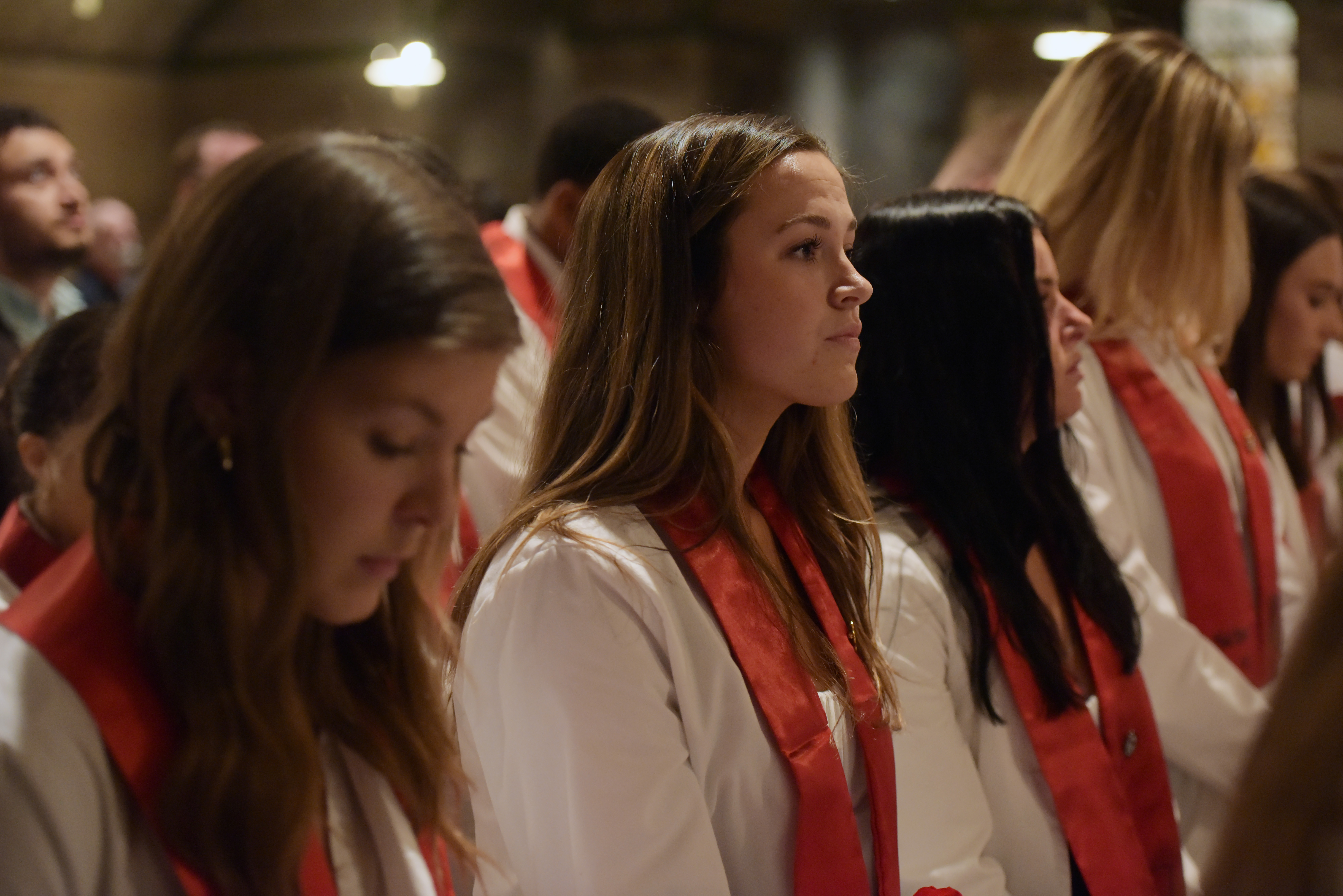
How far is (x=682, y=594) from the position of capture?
163cm

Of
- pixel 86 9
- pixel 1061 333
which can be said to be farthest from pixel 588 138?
pixel 86 9

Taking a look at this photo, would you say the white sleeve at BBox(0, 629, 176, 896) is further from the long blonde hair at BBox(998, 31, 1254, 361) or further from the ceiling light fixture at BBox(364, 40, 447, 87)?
the ceiling light fixture at BBox(364, 40, 447, 87)

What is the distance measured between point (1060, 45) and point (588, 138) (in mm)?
4857

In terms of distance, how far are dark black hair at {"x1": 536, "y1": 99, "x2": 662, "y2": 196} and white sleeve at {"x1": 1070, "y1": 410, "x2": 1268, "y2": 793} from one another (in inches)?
67.2

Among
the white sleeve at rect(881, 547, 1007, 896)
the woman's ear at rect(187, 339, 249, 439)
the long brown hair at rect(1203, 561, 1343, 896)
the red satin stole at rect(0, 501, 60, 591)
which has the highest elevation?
the woman's ear at rect(187, 339, 249, 439)

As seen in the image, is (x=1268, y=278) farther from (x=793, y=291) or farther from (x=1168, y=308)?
(x=793, y=291)

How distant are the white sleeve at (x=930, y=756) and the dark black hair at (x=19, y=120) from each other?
286 centimetres

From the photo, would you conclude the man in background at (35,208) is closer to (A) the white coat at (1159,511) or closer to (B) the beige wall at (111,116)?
(A) the white coat at (1159,511)

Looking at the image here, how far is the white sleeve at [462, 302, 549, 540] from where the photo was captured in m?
3.08

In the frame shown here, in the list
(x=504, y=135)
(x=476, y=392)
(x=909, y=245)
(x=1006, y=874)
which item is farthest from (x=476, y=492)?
(x=504, y=135)

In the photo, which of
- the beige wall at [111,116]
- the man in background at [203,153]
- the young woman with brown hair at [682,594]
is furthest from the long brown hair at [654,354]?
the beige wall at [111,116]

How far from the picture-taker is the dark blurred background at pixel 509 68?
807cm

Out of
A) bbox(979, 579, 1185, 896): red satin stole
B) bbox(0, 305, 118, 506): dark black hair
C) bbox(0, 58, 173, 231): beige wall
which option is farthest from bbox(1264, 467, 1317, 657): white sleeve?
bbox(0, 58, 173, 231): beige wall

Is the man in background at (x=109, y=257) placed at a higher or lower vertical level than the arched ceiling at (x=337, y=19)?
lower
